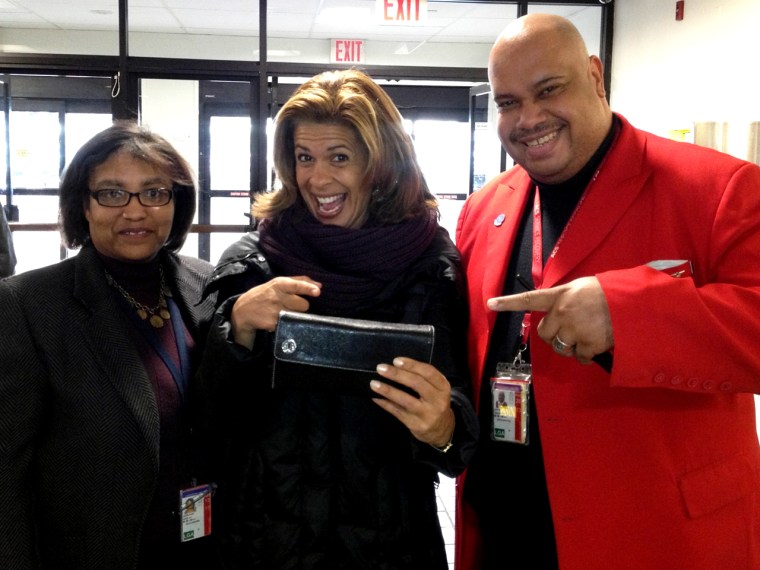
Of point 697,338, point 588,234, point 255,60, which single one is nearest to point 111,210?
point 588,234

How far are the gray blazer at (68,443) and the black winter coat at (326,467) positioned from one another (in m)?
0.21

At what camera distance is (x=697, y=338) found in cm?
124

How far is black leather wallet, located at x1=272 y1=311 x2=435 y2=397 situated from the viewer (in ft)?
4.03

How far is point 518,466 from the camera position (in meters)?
1.56

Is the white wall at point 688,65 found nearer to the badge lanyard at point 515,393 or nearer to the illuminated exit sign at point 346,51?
the badge lanyard at point 515,393

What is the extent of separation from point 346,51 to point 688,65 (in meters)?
4.05

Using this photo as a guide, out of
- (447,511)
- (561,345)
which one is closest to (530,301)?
(561,345)

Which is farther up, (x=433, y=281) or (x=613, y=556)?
(x=433, y=281)

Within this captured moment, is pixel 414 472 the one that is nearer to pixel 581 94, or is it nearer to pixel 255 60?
pixel 581 94

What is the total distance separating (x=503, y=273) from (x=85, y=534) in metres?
1.09

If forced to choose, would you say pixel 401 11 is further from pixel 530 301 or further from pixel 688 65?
pixel 530 301

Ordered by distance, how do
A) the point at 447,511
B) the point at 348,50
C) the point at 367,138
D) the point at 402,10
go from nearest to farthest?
1. the point at 367,138
2. the point at 447,511
3. the point at 402,10
4. the point at 348,50

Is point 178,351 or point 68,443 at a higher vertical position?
point 178,351

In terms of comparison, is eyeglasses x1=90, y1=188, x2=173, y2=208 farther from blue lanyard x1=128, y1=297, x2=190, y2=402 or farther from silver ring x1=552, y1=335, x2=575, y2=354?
silver ring x1=552, y1=335, x2=575, y2=354
